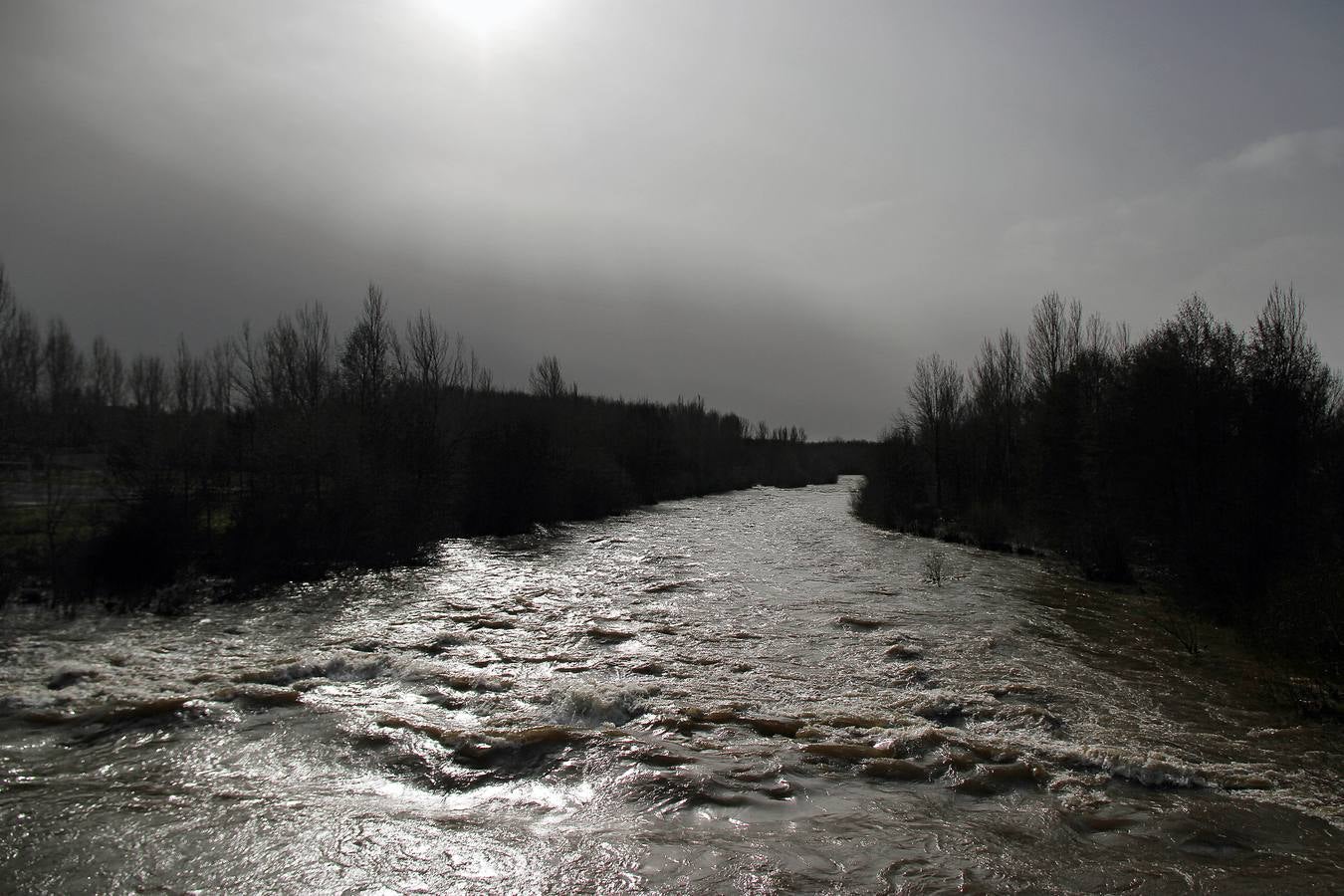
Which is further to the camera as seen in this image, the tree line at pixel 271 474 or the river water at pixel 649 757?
the tree line at pixel 271 474

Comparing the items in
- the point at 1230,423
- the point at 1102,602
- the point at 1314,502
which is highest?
the point at 1230,423

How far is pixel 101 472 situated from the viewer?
15.5 m

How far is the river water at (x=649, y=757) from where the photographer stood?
5293 millimetres

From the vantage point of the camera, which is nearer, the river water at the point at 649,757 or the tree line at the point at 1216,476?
the river water at the point at 649,757

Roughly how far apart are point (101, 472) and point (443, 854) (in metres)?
15.1

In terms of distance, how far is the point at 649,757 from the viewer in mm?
7469

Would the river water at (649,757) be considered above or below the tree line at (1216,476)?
below

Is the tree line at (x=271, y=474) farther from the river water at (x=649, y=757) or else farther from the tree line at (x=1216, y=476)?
the tree line at (x=1216, y=476)

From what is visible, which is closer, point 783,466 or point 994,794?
point 994,794

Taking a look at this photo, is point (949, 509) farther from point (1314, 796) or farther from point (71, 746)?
point (71, 746)

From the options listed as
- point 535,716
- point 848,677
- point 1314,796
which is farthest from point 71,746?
point 1314,796

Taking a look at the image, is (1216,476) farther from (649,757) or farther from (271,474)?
(271,474)

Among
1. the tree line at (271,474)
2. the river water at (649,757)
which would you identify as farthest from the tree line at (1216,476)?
the tree line at (271,474)

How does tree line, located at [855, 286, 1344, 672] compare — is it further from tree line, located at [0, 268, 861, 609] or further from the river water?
tree line, located at [0, 268, 861, 609]
